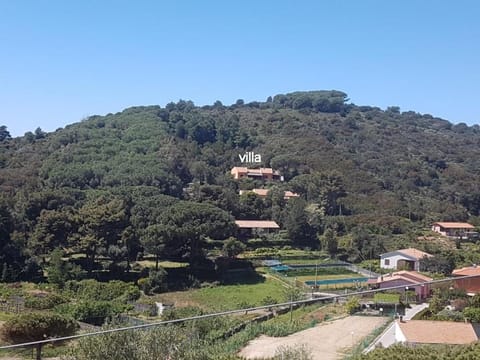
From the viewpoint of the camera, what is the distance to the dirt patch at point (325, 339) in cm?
1571

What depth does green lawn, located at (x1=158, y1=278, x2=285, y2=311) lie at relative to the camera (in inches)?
932

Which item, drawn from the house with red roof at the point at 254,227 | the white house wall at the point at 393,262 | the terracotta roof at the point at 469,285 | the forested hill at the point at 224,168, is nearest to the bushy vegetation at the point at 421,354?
the terracotta roof at the point at 469,285

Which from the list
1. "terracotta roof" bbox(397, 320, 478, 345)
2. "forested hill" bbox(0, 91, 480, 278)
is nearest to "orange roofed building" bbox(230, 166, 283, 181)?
"forested hill" bbox(0, 91, 480, 278)

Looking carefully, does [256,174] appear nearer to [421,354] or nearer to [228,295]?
[228,295]

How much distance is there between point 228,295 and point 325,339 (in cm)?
860

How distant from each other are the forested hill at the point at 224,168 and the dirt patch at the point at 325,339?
13.2 meters

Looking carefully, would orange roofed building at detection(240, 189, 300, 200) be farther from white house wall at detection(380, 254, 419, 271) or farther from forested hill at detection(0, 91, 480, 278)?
white house wall at detection(380, 254, 419, 271)

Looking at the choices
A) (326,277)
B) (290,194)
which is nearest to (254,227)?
(326,277)

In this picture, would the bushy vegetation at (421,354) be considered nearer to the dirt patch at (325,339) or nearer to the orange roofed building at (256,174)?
the dirt patch at (325,339)

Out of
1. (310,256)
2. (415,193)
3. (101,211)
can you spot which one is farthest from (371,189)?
(101,211)

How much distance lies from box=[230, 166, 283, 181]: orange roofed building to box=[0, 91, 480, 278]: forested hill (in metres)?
1.16

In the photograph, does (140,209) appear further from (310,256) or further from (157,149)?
(157,149)

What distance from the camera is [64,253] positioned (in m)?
27.8

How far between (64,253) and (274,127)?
1670 inches
